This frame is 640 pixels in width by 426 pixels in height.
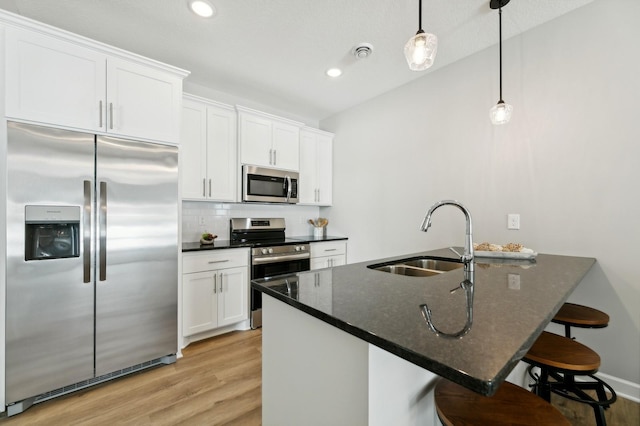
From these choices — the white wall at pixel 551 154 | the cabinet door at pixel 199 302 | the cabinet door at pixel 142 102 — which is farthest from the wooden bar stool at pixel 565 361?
the cabinet door at pixel 142 102

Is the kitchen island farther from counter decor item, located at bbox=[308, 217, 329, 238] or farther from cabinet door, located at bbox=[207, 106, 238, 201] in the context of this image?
counter decor item, located at bbox=[308, 217, 329, 238]

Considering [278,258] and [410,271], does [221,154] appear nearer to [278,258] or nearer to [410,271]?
[278,258]

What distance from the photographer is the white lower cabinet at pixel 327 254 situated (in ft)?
11.6

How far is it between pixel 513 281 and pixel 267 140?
2865mm

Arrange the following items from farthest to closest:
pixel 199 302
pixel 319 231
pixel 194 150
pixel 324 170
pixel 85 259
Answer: pixel 319 231
pixel 324 170
pixel 194 150
pixel 199 302
pixel 85 259

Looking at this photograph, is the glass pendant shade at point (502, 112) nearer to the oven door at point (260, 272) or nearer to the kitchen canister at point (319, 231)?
the oven door at point (260, 272)

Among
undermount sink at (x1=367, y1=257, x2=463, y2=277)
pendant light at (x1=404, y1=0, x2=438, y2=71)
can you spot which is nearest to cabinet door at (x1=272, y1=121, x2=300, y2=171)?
undermount sink at (x1=367, y1=257, x2=463, y2=277)

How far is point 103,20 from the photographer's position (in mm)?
2139

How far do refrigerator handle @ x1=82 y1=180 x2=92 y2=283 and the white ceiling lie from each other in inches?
51.1

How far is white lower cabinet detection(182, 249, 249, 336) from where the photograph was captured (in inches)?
103

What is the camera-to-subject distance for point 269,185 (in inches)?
134

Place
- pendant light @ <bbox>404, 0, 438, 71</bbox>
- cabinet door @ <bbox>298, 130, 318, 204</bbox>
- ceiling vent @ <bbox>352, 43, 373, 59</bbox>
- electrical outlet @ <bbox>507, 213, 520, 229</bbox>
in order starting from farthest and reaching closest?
cabinet door @ <bbox>298, 130, 318, 204</bbox>
ceiling vent @ <bbox>352, 43, 373, 59</bbox>
electrical outlet @ <bbox>507, 213, 520, 229</bbox>
pendant light @ <bbox>404, 0, 438, 71</bbox>

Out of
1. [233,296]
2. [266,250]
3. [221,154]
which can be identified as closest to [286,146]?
[221,154]

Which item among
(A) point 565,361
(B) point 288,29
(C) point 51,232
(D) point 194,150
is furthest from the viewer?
(D) point 194,150
